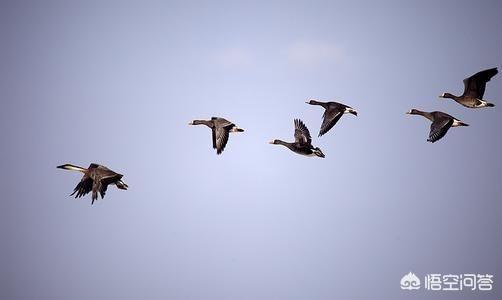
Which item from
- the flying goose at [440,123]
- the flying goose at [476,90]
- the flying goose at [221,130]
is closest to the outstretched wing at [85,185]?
the flying goose at [221,130]

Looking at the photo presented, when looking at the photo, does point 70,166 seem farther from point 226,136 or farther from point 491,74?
point 491,74

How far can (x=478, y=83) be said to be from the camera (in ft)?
83.3

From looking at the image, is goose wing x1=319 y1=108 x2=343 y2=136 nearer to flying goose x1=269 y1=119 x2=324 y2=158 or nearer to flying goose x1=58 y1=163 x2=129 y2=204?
flying goose x1=269 y1=119 x2=324 y2=158

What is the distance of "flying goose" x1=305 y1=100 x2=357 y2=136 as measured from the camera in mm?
26297

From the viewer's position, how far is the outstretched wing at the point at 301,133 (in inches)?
1085

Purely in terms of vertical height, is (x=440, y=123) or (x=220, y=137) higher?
(x=440, y=123)

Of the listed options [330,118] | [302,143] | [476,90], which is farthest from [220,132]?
[476,90]

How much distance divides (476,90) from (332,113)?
243 inches

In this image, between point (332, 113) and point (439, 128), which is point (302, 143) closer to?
point (332, 113)

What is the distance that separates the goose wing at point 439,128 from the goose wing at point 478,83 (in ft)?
5.58

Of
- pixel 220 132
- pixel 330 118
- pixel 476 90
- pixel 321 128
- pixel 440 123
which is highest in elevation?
pixel 476 90

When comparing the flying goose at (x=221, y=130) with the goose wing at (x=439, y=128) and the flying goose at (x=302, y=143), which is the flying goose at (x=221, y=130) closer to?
the flying goose at (x=302, y=143)

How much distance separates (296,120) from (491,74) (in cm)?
877

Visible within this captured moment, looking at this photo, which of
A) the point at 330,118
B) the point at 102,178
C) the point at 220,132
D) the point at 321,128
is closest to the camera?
the point at 102,178
